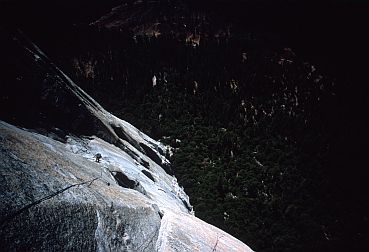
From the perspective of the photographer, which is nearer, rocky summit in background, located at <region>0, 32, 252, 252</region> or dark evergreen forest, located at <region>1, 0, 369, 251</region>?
rocky summit in background, located at <region>0, 32, 252, 252</region>

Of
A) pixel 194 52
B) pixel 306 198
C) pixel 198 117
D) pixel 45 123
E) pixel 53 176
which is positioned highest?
pixel 53 176

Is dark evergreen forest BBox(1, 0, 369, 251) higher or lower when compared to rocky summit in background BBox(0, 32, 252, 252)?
lower

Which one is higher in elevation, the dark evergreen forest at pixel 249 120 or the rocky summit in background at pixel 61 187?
the rocky summit in background at pixel 61 187

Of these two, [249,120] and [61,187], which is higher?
[61,187]

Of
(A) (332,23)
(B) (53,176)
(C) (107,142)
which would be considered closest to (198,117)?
(C) (107,142)

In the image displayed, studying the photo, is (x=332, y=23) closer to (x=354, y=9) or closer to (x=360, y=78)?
(x=354, y=9)

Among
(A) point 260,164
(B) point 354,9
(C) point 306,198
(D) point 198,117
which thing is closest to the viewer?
(C) point 306,198

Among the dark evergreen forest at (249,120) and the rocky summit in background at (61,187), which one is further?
the dark evergreen forest at (249,120)

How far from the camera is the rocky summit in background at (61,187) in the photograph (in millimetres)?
7461

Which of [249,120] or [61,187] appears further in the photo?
[249,120]

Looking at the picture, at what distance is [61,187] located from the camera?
8797 mm

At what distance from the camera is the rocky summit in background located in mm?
7461

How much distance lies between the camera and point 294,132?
1929 inches

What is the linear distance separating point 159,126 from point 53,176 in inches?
1382
